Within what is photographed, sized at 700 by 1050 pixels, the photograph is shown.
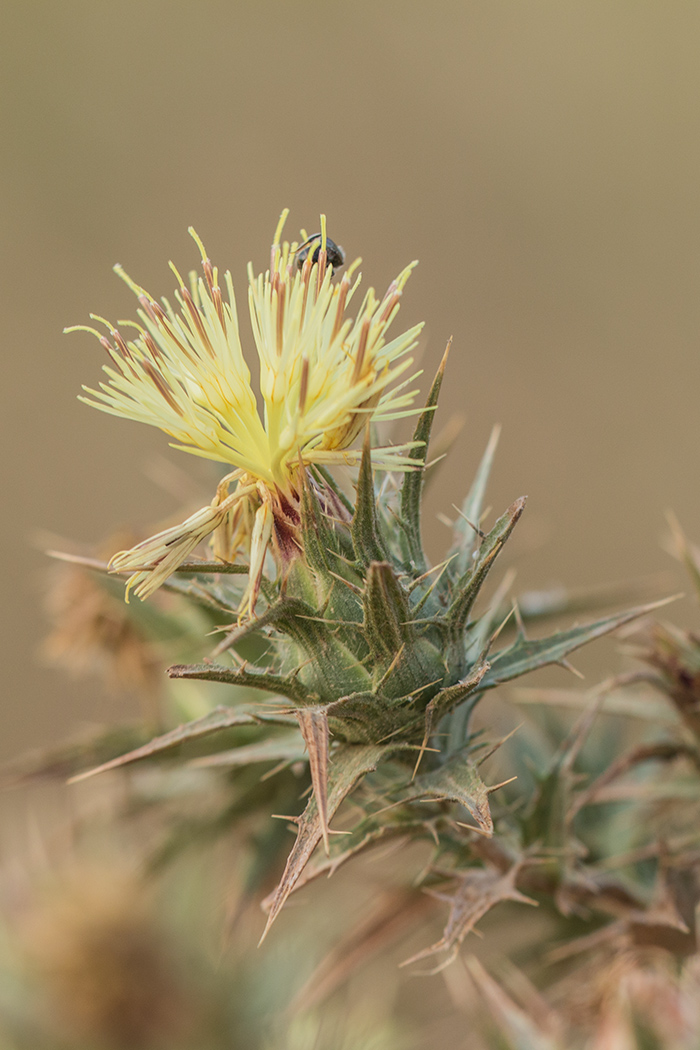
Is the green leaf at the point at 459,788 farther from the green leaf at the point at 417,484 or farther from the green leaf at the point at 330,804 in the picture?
the green leaf at the point at 417,484

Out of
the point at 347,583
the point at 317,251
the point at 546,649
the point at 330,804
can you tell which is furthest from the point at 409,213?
the point at 330,804

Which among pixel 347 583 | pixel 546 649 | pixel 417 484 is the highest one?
pixel 417 484

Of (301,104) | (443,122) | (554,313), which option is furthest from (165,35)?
(554,313)

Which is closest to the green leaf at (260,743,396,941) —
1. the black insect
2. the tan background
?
the black insect

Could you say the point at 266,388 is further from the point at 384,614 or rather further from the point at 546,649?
the point at 546,649

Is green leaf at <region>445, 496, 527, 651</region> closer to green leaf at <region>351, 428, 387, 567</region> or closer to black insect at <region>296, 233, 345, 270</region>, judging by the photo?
green leaf at <region>351, 428, 387, 567</region>

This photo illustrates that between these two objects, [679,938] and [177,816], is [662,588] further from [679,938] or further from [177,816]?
[177,816]
